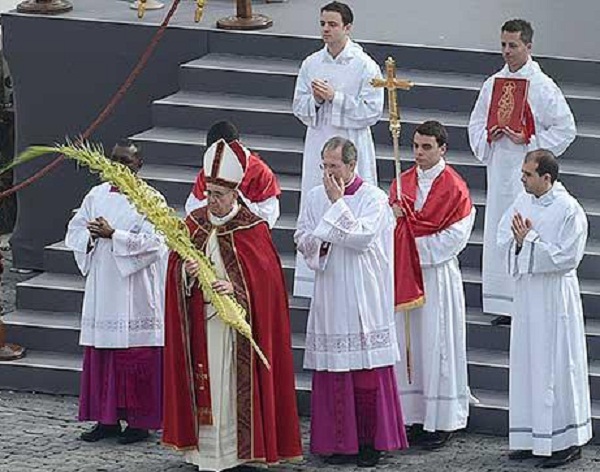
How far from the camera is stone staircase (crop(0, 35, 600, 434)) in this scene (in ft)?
46.7

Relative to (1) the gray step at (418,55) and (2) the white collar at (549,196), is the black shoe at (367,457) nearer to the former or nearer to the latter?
(2) the white collar at (549,196)

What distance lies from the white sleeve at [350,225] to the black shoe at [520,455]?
1.51 metres

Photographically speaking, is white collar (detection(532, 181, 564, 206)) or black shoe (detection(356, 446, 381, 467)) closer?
white collar (detection(532, 181, 564, 206))

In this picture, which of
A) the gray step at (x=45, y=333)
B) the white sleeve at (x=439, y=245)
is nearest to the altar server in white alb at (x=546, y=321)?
the white sleeve at (x=439, y=245)

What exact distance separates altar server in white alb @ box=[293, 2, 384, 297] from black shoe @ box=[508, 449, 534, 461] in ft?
6.36

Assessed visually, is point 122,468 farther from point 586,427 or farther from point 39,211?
point 39,211

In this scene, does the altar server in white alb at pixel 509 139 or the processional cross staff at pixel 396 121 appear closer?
the processional cross staff at pixel 396 121

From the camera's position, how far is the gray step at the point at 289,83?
15742mm

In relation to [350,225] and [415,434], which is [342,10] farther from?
[415,434]

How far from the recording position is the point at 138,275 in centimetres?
1364

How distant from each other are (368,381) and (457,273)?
3.10 feet

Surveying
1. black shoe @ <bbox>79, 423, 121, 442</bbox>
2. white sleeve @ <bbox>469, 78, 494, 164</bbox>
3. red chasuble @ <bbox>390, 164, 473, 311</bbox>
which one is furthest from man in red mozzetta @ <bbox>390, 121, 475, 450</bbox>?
black shoe @ <bbox>79, 423, 121, 442</bbox>

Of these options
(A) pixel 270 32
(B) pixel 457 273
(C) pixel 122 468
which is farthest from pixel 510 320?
(A) pixel 270 32

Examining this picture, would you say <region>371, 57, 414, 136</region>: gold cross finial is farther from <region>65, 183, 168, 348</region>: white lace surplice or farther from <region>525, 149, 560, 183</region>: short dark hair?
<region>65, 183, 168, 348</region>: white lace surplice
